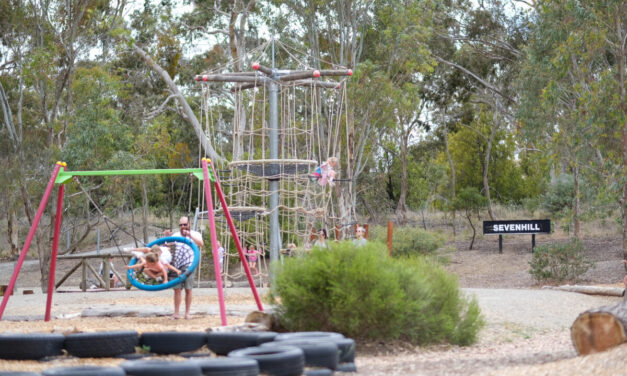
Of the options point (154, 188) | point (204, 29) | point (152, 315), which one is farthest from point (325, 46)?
point (152, 315)

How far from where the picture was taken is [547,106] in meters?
22.1

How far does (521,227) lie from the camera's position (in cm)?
2311

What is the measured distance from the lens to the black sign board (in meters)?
22.6

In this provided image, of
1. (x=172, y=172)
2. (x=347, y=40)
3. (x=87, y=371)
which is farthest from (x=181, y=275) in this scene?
(x=347, y=40)

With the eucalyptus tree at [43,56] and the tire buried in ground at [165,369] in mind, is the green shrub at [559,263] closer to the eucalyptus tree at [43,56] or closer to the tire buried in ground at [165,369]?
the eucalyptus tree at [43,56]

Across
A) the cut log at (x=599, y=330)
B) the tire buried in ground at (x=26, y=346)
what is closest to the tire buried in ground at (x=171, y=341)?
the tire buried in ground at (x=26, y=346)

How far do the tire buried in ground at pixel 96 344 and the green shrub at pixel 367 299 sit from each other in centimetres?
170

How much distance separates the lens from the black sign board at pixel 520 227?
22.6m

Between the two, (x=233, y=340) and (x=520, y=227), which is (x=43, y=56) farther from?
(x=233, y=340)

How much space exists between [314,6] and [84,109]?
340 inches

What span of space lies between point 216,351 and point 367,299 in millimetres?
1509

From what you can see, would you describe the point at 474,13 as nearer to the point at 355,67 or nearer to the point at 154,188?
the point at 355,67

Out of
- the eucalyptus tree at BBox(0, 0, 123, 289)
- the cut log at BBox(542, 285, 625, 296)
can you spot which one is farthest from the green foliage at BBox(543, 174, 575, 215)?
the eucalyptus tree at BBox(0, 0, 123, 289)

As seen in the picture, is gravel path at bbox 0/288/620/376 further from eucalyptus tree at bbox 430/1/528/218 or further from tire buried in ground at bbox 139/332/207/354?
eucalyptus tree at bbox 430/1/528/218
